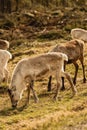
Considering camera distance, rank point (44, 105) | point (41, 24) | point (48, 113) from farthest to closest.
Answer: point (41, 24), point (44, 105), point (48, 113)

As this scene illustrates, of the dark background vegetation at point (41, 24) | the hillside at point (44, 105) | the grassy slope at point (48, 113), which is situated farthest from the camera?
the dark background vegetation at point (41, 24)

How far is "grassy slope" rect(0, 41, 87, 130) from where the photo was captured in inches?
368

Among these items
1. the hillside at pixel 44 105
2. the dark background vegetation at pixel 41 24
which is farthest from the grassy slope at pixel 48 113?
the dark background vegetation at pixel 41 24

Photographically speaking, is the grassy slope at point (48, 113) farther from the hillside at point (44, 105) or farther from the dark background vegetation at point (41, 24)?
the dark background vegetation at point (41, 24)

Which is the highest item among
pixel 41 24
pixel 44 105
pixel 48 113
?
pixel 48 113

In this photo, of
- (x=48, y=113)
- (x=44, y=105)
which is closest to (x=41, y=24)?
(x=44, y=105)

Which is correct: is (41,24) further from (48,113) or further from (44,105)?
(48,113)

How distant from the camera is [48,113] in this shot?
10.8 metres

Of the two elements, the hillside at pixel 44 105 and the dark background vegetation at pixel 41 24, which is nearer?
the hillside at pixel 44 105

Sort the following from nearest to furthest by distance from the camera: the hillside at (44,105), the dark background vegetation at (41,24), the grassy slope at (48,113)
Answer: the grassy slope at (48,113) < the hillside at (44,105) < the dark background vegetation at (41,24)

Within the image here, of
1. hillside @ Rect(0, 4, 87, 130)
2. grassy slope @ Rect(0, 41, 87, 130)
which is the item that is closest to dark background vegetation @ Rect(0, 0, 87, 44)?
hillside @ Rect(0, 4, 87, 130)

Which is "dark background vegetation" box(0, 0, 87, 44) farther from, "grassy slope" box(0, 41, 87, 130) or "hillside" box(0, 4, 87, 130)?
"grassy slope" box(0, 41, 87, 130)

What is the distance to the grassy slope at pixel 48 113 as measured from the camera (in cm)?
935

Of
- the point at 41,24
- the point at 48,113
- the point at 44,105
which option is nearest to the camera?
the point at 48,113
